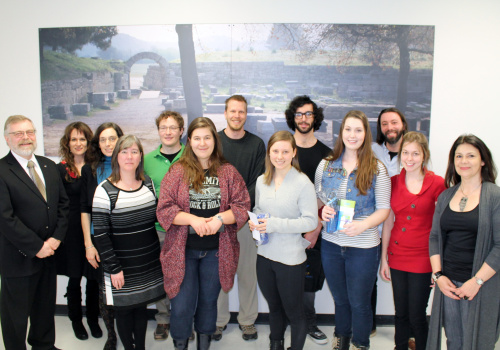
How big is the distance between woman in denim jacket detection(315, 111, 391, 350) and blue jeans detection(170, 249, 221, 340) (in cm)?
81

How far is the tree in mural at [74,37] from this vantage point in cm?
330

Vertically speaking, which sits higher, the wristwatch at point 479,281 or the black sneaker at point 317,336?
the wristwatch at point 479,281

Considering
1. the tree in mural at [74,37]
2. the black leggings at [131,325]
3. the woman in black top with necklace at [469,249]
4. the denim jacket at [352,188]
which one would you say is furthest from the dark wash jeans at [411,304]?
the tree in mural at [74,37]

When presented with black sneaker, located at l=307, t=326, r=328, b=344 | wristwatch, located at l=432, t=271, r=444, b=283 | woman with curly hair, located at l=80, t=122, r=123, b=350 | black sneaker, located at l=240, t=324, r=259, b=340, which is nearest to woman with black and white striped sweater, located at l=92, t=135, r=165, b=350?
woman with curly hair, located at l=80, t=122, r=123, b=350

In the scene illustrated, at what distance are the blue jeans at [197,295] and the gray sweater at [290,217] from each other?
39cm

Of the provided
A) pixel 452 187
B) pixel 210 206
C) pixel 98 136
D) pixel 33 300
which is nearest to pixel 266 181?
pixel 210 206

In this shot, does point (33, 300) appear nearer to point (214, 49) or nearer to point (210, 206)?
point (210, 206)

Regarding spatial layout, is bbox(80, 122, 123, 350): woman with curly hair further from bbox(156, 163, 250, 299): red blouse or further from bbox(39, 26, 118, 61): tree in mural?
bbox(39, 26, 118, 61): tree in mural

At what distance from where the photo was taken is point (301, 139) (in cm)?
288

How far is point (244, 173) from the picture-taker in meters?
2.82

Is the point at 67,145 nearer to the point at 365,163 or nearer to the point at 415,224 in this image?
the point at 365,163

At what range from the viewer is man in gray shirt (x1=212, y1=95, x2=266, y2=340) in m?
2.84

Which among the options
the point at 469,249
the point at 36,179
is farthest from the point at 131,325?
the point at 469,249

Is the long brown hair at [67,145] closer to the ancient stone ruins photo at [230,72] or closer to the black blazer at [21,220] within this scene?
the black blazer at [21,220]
